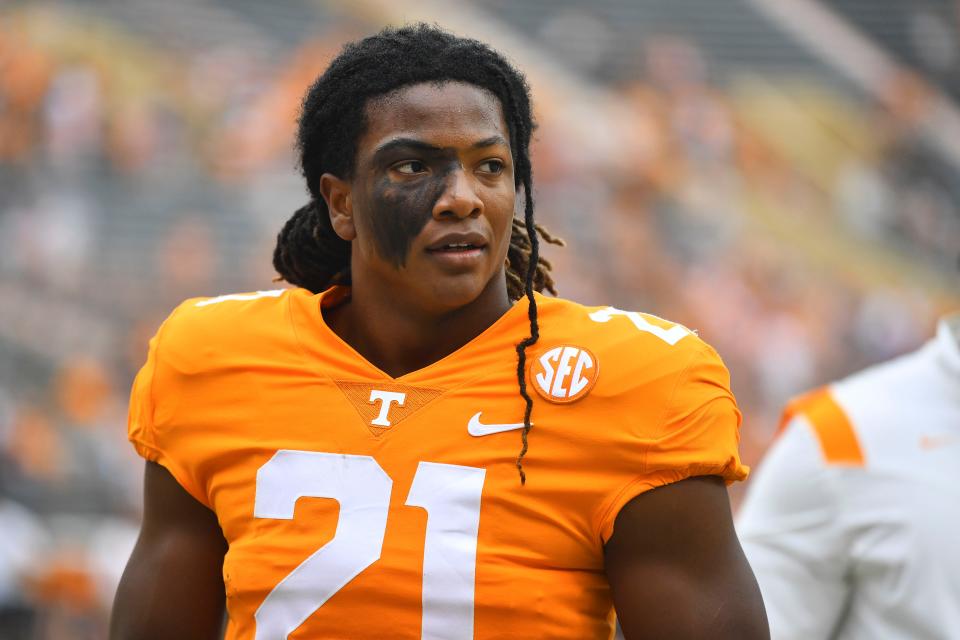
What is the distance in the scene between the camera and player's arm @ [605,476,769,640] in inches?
83.7

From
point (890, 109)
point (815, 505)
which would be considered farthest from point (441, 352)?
point (890, 109)

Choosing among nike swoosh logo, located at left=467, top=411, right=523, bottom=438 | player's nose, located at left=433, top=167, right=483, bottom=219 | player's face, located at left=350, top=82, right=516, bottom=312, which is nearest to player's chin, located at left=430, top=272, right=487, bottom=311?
player's face, located at left=350, top=82, right=516, bottom=312

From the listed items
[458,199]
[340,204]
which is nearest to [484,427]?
[458,199]

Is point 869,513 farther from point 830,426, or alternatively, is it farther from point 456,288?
point 456,288

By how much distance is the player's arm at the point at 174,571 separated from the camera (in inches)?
95.7

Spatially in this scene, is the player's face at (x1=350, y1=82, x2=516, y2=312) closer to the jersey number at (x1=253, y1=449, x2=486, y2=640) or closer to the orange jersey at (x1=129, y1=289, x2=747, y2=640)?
the orange jersey at (x1=129, y1=289, x2=747, y2=640)

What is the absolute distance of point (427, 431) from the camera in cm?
225

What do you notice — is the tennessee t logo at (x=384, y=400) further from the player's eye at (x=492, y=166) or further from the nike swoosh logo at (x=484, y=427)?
the player's eye at (x=492, y=166)

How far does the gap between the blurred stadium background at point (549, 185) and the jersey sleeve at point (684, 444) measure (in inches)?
289

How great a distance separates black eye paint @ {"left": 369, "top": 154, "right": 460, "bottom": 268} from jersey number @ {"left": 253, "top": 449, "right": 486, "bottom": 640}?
1.20 feet

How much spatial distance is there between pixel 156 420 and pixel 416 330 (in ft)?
1.56

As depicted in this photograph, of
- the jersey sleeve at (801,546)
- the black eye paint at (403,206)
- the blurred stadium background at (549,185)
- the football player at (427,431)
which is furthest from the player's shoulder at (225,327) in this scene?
the blurred stadium background at (549,185)

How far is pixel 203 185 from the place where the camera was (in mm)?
13461

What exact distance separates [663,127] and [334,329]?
1343 centimetres
